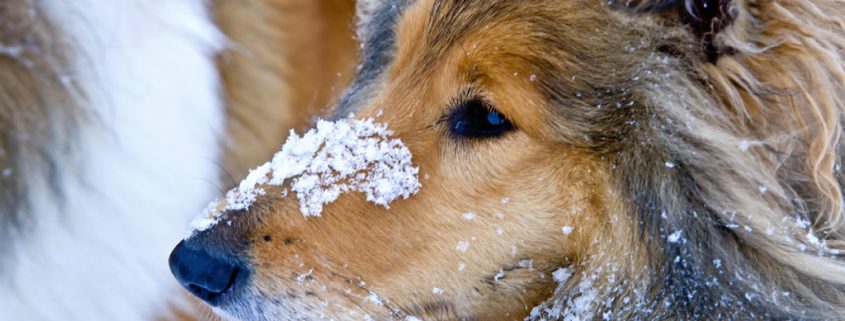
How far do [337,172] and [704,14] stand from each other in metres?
0.98

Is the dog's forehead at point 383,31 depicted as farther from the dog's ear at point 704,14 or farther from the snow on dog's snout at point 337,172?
the dog's ear at point 704,14

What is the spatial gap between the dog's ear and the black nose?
1.16 m

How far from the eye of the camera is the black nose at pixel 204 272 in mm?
2121

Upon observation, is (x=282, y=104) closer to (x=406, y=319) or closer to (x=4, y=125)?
(x=4, y=125)

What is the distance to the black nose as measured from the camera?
6.96ft

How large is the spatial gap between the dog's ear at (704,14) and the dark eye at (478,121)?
406 mm

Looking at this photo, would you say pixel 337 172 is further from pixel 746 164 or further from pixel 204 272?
pixel 746 164

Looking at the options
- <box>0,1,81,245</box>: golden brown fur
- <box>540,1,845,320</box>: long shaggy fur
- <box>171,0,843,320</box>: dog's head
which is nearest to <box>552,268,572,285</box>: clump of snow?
<box>171,0,843,320</box>: dog's head

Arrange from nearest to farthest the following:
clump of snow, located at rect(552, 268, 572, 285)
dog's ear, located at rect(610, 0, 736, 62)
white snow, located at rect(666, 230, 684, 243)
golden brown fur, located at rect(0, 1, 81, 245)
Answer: dog's ear, located at rect(610, 0, 736, 62), white snow, located at rect(666, 230, 684, 243), clump of snow, located at rect(552, 268, 572, 285), golden brown fur, located at rect(0, 1, 81, 245)

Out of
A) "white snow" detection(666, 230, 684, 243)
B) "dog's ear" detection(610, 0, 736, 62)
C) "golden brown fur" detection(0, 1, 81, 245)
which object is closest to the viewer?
"dog's ear" detection(610, 0, 736, 62)

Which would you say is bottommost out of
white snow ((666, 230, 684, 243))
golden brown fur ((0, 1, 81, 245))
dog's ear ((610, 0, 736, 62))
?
white snow ((666, 230, 684, 243))

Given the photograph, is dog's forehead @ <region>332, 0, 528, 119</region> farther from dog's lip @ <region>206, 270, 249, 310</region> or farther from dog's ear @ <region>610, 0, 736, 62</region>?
dog's lip @ <region>206, 270, 249, 310</region>

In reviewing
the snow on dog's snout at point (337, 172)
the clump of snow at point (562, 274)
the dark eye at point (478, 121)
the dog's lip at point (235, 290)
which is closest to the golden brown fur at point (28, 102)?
the snow on dog's snout at point (337, 172)

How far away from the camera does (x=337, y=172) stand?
2.24 meters
